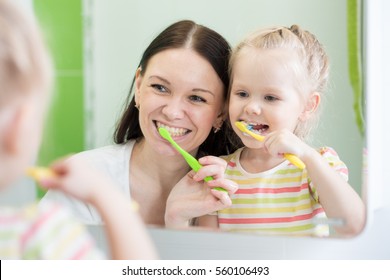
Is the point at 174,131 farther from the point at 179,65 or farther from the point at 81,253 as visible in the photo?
the point at 81,253

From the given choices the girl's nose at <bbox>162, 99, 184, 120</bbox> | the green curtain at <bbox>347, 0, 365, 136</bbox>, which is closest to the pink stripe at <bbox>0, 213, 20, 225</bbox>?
the girl's nose at <bbox>162, 99, 184, 120</bbox>

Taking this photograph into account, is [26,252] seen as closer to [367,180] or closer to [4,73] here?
[4,73]

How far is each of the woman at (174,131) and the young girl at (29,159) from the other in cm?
28

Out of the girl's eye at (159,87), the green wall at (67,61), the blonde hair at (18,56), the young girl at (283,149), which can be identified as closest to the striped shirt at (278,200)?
the young girl at (283,149)

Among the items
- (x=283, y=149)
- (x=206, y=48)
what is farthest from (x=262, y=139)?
(x=206, y=48)

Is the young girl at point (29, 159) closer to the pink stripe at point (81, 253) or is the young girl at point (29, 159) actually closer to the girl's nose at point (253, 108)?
the pink stripe at point (81, 253)

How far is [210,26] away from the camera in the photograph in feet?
2.54

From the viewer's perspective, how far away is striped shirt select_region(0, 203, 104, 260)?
0.47 meters

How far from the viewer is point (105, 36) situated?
84 cm

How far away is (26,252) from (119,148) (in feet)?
1.17

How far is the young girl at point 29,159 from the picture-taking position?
1.53ft

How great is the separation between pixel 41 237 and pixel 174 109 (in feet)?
1.05

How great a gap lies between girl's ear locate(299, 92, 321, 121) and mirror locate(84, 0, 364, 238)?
12mm
